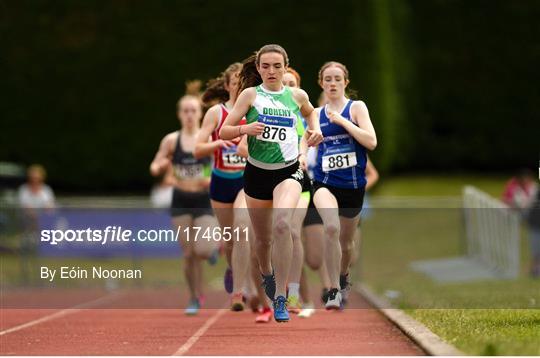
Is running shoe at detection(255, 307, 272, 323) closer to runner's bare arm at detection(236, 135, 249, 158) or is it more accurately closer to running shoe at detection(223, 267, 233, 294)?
running shoe at detection(223, 267, 233, 294)

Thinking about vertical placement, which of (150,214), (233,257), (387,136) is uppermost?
(387,136)

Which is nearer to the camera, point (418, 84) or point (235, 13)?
point (235, 13)

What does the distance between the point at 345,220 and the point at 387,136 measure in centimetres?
2005

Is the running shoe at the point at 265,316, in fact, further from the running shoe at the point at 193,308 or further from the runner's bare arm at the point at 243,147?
the running shoe at the point at 193,308

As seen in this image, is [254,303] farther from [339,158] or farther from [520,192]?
[520,192]

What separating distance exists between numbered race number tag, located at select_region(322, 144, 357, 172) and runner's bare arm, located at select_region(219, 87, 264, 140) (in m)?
0.95

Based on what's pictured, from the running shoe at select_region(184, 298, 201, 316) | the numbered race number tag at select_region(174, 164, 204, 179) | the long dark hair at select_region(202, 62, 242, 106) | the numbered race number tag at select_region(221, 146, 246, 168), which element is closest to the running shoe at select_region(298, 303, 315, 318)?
the running shoe at select_region(184, 298, 201, 316)

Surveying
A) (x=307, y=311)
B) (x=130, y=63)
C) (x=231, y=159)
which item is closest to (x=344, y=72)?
(x=231, y=159)

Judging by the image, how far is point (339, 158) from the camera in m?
12.2

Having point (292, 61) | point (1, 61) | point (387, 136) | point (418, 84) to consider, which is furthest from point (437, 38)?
point (1, 61)

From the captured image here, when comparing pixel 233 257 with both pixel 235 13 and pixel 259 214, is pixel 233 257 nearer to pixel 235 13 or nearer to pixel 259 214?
pixel 259 214

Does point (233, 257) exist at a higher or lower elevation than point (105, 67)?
lower

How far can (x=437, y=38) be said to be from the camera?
125 ft

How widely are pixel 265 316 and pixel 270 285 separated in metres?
1.42
